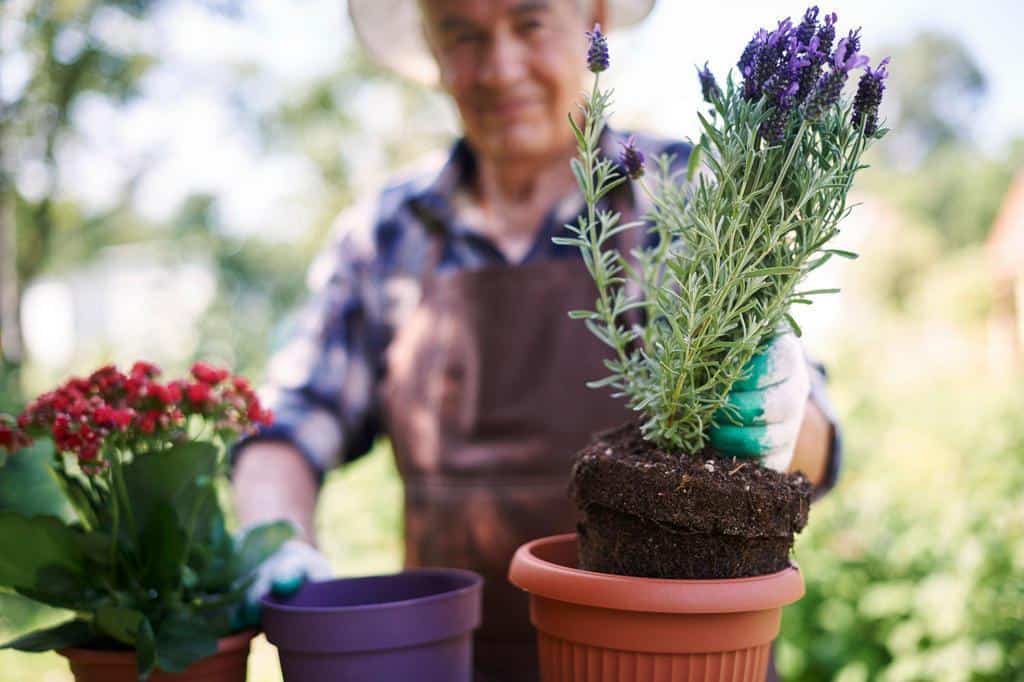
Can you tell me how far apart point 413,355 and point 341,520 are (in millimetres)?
3289

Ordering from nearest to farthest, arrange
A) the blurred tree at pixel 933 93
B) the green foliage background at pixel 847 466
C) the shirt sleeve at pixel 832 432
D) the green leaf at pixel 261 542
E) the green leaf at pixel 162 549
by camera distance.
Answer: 1. the green leaf at pixel 162 549
2. the green leaf at pixel 261 542
3. the shirt sleeve at pixel 832 432
4. the green foliage background at pixel 847 466
5. the blurred tree at pixel 933 93

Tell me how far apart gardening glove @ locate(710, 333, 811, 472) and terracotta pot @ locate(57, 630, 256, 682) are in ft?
1.89

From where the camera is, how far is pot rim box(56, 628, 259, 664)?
0.87 meters

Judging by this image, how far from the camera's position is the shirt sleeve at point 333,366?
1643 millimetres

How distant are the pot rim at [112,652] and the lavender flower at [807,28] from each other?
84 centimetres

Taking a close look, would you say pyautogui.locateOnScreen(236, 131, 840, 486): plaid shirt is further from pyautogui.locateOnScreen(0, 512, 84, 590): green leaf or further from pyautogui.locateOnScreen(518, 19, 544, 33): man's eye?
pyautogui.locateOnScreen(0, 512, 84, 590): green leaf

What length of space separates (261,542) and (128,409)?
26 cm

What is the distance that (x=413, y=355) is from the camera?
1.71 m

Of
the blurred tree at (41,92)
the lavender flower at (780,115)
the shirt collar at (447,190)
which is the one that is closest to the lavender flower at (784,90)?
the lavender flower at (780,115)

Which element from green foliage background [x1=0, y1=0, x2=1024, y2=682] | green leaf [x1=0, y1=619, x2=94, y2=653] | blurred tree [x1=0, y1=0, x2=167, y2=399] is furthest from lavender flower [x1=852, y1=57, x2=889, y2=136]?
blurred tree [x1=0, y1=0, x2=167, y2=399]

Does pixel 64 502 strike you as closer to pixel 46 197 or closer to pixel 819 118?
pixel 819 118

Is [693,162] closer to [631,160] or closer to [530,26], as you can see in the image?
[631,160]

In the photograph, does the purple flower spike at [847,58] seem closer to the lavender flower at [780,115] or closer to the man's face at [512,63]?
the lavender flower at [780,115]

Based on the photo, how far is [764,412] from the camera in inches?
30.9
